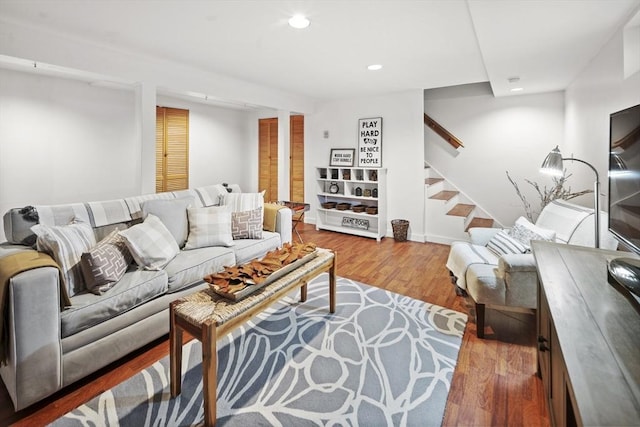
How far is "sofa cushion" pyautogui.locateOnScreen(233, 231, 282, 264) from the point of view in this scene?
114 inches

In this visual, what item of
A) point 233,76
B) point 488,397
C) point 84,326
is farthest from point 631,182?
point 233,76

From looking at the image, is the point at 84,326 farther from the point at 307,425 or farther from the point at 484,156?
the point at 484,156

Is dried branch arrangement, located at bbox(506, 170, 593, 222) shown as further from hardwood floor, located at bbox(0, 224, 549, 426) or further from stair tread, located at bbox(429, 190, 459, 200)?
hardwood floor, located at bbox(0, 224, 549, 426)

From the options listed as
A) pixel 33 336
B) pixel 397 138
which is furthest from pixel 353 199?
pixel 33 336

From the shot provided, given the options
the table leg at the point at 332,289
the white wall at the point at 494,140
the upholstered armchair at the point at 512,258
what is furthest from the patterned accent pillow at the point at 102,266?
the white wall at the point at 494,140

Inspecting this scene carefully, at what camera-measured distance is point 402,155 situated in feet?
16.1

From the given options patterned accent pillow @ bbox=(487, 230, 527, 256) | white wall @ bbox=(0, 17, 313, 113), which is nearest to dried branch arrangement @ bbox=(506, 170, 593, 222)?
patterned accent pillow @ bbox=(487, 230, 527, 256)

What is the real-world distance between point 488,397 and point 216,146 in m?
5.93

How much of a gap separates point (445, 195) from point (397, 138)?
3.79 feet

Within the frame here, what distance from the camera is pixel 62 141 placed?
4.30 m

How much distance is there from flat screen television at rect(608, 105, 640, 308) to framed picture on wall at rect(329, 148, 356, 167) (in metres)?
3.90

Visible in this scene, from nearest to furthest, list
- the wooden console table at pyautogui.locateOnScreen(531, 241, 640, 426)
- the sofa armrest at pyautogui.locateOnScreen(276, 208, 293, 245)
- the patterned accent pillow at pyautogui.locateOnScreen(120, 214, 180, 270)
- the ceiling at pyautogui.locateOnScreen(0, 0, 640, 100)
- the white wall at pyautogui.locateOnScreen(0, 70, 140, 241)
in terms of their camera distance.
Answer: the wooden console table at pyautogui.locateOnScreen(531, 241, 640, 426) < the ceiling at pyautogui.locateOnScreen(0, 0, 640, 100) < the patterned accent pillow at pyautogui.locateOnScreen(120, 214, 180, 270) < the sofa armrest at pyautogui.locateOnScreen(276, 208, 293, 245) < the white wall at pyautogui.locateOnScreen(0, 70, 140, 241)

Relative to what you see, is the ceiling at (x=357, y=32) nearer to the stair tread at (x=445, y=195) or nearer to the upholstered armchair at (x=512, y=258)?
the upholstered armchair at (x=512, y=258)

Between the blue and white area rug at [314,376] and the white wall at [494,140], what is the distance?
116 inches
